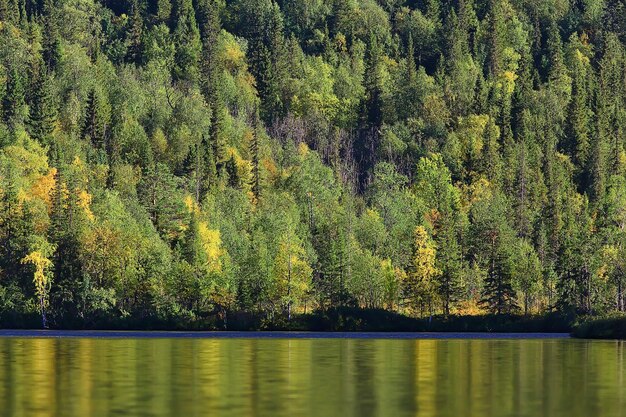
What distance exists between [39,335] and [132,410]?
298ft

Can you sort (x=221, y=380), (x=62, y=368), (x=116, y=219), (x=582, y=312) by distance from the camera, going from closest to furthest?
(x=221, y=380) → (x=62, y=368) → (x=582, y=312) → (x=116, y=219)

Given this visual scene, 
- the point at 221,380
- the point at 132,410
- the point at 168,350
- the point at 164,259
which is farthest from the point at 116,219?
the point at 132,410

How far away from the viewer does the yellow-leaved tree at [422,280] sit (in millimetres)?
159500

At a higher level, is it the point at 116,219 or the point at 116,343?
the point at 116,219

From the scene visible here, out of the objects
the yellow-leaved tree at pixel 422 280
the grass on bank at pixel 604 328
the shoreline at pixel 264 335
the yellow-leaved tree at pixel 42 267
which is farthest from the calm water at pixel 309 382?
the yellow-leaved tree at pixel 422 280

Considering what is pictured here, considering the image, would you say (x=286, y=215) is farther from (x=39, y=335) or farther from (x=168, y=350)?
(x=168, y=350)

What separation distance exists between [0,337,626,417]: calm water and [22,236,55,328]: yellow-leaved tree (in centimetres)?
5228

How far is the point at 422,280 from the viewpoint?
16025cm

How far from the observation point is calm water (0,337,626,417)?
51938 millimetres

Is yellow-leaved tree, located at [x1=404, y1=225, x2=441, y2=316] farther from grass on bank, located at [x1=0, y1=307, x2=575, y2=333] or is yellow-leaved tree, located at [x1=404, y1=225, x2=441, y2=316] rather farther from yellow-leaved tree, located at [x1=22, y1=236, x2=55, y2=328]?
yellow-leaved tree, located at [x1=22, y1=236, x2=55, y2=328]

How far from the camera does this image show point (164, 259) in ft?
536

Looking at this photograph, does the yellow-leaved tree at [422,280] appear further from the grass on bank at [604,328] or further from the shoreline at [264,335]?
the grass on bank at [604,328]

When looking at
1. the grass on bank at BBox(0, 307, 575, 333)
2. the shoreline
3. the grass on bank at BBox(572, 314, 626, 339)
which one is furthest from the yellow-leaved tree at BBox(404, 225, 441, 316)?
the grass on bank at BBox(572, 314, 626, 339)

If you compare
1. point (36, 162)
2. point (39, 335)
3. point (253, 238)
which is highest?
point (36, 162)
